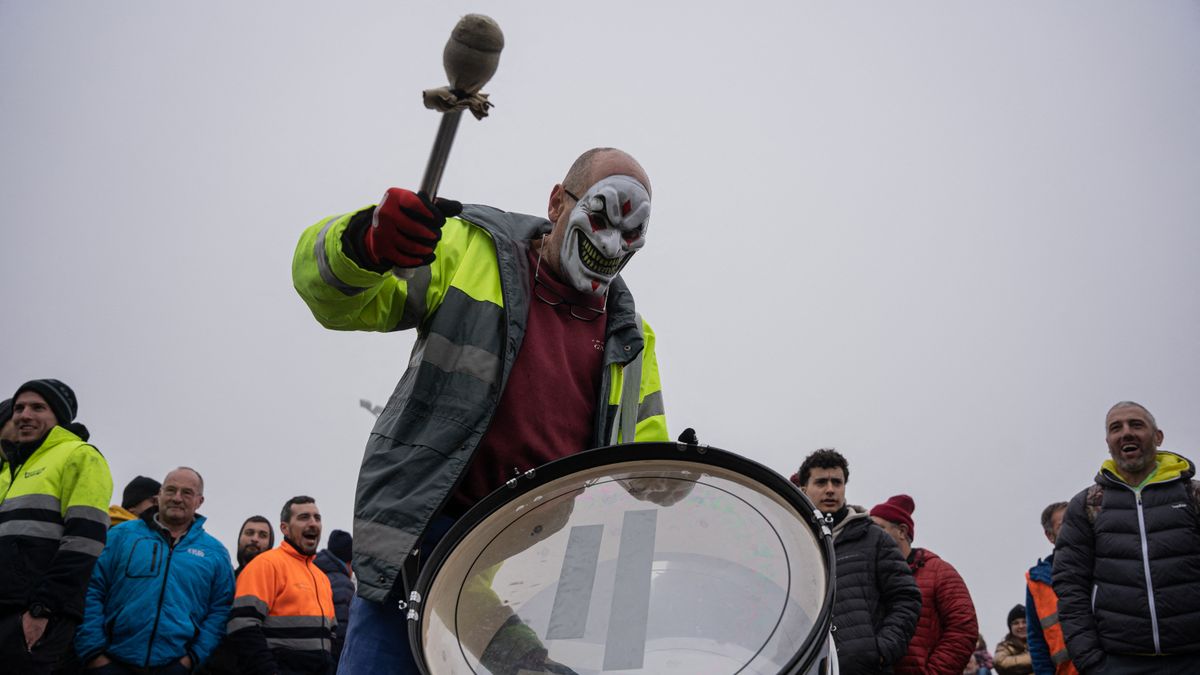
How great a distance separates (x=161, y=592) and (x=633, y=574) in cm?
403

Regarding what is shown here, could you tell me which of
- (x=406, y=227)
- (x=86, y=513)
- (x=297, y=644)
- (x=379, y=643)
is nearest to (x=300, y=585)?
(x=297, y=644)

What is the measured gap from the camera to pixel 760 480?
2184mm

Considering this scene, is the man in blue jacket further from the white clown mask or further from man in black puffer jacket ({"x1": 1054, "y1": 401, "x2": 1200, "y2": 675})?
man in black puffer jacket ({"x1": 1054, "y1": 401, "x2": 1200, "y2": 675})

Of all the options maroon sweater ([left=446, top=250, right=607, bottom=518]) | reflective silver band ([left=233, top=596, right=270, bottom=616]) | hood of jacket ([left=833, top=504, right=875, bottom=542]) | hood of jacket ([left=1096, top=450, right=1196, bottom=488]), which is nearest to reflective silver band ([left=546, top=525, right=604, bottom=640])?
maroon sweater ([left=446, top=250, right=607, bottom=518])

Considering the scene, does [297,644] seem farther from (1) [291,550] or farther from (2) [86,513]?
(2) [86,513]

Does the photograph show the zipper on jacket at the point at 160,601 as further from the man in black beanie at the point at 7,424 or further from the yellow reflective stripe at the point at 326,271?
the yellow reflective stripe at the point at 326,271

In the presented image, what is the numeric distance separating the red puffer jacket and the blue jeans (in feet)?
11.3

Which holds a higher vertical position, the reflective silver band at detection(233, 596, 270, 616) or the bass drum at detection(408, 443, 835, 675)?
the bass drum at detection(408, 443, 835, 675)

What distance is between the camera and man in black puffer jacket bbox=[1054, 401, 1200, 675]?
457 cm

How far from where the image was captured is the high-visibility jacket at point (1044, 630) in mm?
5773

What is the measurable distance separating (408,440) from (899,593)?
3.32 meters

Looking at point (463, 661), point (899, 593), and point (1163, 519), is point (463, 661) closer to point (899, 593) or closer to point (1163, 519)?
point (899, 593)

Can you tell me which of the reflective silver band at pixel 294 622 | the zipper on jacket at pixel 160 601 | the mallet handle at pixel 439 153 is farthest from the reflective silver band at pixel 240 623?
the mallet handle at pixel 439 153

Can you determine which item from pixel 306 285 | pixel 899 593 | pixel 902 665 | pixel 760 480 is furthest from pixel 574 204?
pixel 902 665
